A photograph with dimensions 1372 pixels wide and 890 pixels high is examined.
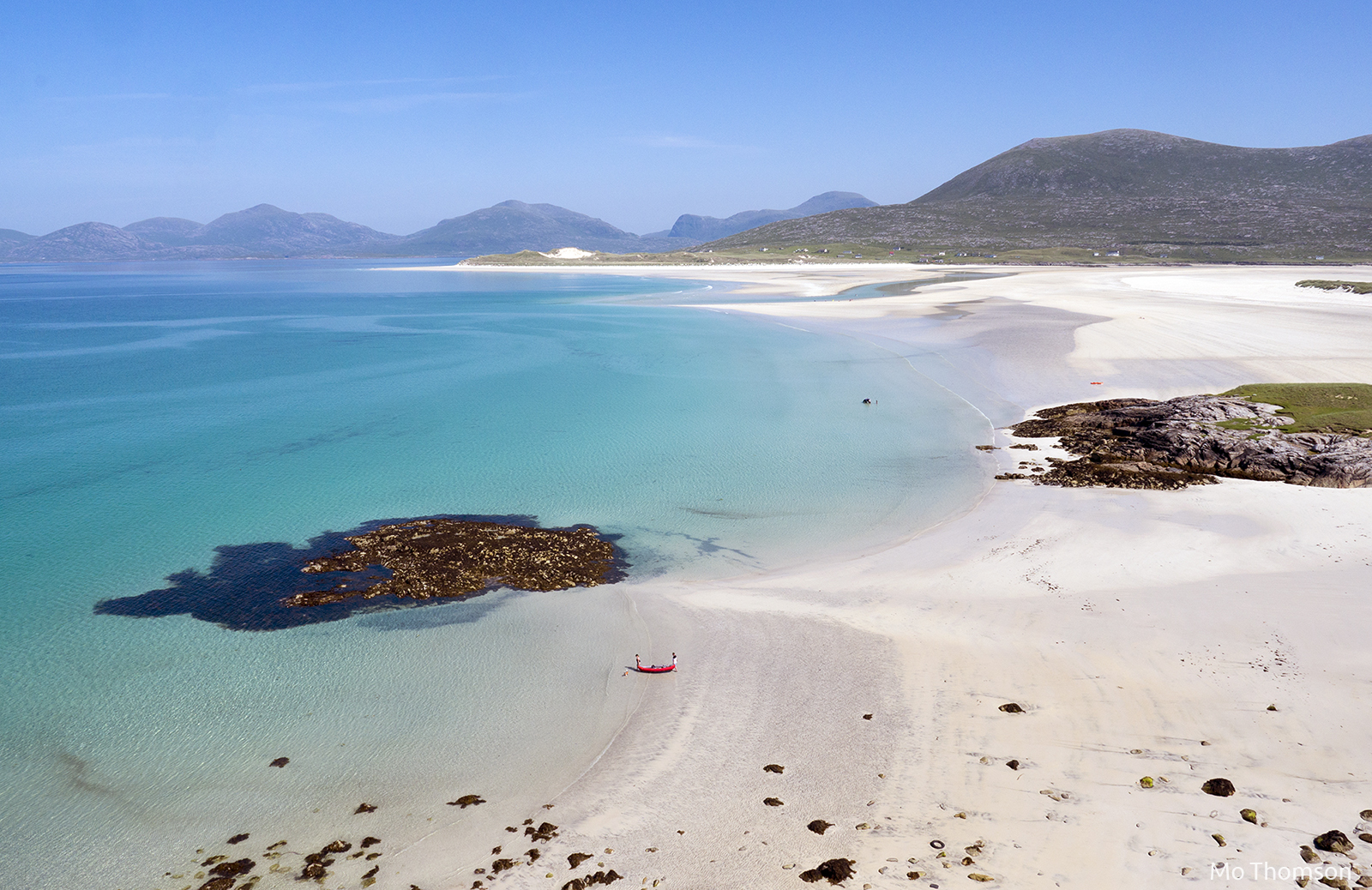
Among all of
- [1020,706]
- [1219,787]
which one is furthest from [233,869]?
[1219,787]

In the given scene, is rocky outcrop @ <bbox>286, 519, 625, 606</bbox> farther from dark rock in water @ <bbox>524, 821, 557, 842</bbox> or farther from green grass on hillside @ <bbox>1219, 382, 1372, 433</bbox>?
green grass on hillside @ <bbox>1219, 382, 1372, 433</bbox>

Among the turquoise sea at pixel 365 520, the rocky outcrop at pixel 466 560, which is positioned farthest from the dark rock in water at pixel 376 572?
the turquoise sea at pixel 365 520

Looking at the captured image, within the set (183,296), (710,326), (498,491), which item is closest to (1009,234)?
(710,326)

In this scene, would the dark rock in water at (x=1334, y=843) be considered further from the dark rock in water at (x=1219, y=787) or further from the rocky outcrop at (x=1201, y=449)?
the rocky outcrop at (x=1201, y=449)

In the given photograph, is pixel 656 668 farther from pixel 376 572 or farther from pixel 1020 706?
pixel 376 572

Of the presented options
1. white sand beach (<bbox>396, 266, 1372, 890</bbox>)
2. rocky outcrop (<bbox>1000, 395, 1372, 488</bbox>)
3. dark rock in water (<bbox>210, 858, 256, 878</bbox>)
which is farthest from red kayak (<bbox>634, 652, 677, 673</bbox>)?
rocky outcrop (<bbox>1000, 395, 1372, 488</bbox>)

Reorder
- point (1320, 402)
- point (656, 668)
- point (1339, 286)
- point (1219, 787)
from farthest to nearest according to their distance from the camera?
point (1339, 286)
point (1320, 402)
point (656, 668)
point (1219, 787)
